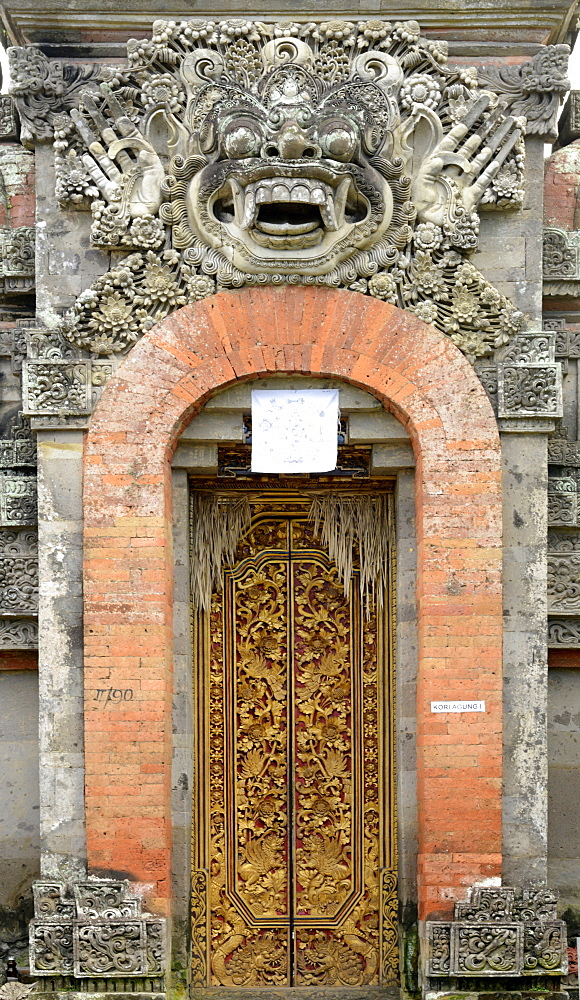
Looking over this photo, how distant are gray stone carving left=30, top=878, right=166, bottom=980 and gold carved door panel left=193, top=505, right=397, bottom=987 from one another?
1.03m

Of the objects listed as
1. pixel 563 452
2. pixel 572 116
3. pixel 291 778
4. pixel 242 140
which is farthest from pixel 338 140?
pixel 291 778

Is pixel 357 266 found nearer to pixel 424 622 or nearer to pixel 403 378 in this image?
pixel 403 378

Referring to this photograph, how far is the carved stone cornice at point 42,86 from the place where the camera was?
12016mm

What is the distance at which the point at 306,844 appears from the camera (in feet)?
40.8

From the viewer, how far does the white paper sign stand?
467 inches

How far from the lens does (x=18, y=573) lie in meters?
12.0

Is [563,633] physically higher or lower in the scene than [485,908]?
higher

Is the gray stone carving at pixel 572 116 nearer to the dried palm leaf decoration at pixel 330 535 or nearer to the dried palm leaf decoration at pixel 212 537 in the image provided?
the dried palm leaf decoration at pixel 330 535

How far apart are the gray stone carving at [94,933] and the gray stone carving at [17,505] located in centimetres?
300

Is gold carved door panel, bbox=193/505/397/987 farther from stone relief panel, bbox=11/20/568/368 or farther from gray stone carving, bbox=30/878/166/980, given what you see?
stone relief panel, bbox=11/20/568/368

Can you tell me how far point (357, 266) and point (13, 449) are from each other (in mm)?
3371

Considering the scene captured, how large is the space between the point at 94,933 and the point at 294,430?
4409 mm

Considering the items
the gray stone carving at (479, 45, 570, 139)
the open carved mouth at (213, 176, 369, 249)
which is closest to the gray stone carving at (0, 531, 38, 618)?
the open carved mouth at (213, 176, 369, 249)

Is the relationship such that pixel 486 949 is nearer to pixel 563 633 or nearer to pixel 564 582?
pixel 563 633
